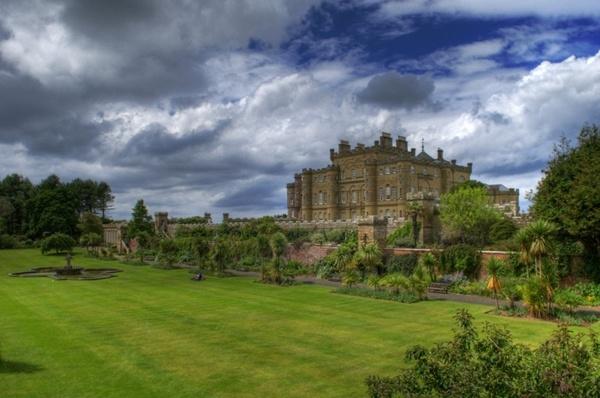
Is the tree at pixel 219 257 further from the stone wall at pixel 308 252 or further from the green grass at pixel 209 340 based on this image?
the green grass at pixel 209 340

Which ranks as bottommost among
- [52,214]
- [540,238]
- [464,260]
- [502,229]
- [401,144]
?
[464,260]

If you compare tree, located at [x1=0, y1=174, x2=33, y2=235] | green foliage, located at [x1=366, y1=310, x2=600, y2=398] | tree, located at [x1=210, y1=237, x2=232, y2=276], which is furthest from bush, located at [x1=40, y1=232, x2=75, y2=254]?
green foliage, located at [x1=366, y1=310, x2=600, y2=398]

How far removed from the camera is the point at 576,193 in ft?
67.7

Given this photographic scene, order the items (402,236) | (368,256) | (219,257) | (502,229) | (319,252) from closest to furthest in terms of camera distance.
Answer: (368,256) → (502,229) → (219,257) → (319,252) → (402,236)

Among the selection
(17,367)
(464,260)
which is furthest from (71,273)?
(464,260)

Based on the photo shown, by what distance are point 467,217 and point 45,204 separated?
56.9m

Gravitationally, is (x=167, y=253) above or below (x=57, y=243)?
below

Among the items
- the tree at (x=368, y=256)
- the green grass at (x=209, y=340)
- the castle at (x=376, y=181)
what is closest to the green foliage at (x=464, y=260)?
the tree at (x=368, y=256)

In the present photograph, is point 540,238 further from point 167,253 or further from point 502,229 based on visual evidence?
point 167,253

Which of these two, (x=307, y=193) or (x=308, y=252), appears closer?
(x=308, y=252)

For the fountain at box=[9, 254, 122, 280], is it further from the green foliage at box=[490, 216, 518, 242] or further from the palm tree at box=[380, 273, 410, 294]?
the green foliage at box=[490, 216, 518, 242]

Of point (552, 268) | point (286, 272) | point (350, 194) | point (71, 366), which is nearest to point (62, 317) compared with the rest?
point (71, 366)

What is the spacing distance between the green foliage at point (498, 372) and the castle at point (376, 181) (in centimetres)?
5296

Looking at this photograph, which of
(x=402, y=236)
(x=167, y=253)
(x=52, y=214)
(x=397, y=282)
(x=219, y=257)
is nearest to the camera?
(x=397, y=282)
